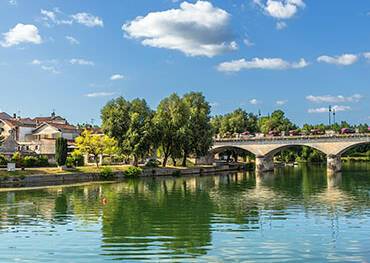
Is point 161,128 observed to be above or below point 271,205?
above

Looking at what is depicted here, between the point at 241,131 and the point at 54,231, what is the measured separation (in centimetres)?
9434

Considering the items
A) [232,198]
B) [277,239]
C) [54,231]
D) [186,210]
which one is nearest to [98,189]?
[232,198]

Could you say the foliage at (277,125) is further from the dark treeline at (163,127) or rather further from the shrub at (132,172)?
the shrub at (132,172)

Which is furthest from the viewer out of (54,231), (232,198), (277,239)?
(232,198)

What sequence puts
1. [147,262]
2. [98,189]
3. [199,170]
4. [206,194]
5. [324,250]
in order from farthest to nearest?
[199,170]
[98,189]
[206,194]
[324,250]
[147,262]

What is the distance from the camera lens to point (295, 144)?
300ft

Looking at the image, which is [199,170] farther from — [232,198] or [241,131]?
[232,198]

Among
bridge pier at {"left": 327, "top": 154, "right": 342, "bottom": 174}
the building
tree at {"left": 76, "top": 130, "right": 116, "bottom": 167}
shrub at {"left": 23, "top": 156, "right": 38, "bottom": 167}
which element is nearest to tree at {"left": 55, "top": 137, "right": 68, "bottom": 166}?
shrub at {"left": 23, "top": 156, "right": 38, "bottom": 167}

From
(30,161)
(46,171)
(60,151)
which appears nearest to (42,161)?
(30,161)

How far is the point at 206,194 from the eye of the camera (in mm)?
46156

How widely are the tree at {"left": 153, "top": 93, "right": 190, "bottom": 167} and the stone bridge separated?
20.0 meters

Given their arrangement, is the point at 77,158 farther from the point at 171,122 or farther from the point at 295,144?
the point at 295,144

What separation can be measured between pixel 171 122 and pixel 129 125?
8.24m

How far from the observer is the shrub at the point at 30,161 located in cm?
6544
